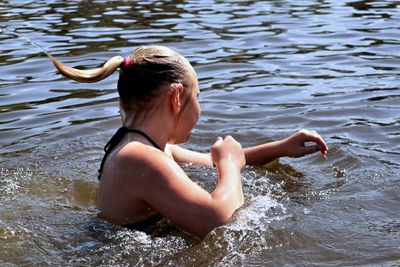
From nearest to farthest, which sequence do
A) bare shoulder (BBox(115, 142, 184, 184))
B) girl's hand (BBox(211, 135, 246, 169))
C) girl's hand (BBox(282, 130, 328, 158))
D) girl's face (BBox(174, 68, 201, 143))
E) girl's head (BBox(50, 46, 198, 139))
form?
bare shoulder (BBox(115, 142, 184, 184)) < girl's head (BBox(50, 46, 198, 139)) < girl's face (BBox(174, 68, 201, 143)) < girl's hand (BBox(211, 135, 246, 169)) < girl's hand (BBox(282, 130, 328, 158))

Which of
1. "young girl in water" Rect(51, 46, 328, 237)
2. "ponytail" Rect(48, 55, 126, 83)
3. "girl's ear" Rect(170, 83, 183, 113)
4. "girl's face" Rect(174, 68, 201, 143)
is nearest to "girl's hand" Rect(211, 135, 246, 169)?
"young girl in water" Rect(51, 46, 328, 237)

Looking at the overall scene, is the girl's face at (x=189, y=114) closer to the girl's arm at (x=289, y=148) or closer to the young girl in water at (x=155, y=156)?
the young girl in water at (x=155, y=156)

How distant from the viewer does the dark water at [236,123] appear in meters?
4.31

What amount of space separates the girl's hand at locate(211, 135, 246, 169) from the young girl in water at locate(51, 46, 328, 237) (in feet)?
0.04

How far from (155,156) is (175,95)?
0.35 metres

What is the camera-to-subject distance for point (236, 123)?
677cm

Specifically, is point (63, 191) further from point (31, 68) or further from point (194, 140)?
point (31, 68)

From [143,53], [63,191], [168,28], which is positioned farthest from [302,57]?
[143,53]

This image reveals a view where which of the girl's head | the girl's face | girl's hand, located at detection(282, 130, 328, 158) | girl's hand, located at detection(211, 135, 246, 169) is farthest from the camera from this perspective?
girl's hand, located at detection(282, 130, 328, 158)

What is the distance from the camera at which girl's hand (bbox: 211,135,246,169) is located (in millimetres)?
4656

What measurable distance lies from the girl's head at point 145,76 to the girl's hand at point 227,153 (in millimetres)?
408

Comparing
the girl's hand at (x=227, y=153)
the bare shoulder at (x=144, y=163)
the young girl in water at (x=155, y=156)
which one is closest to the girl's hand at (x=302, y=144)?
the girl's hand at (x=227, y=153)

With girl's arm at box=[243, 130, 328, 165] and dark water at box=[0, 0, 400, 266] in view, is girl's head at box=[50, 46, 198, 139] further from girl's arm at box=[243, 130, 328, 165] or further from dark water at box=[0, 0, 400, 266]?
girl's arm at box=[243, 130, 328, 165]

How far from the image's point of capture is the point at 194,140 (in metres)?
6.42
